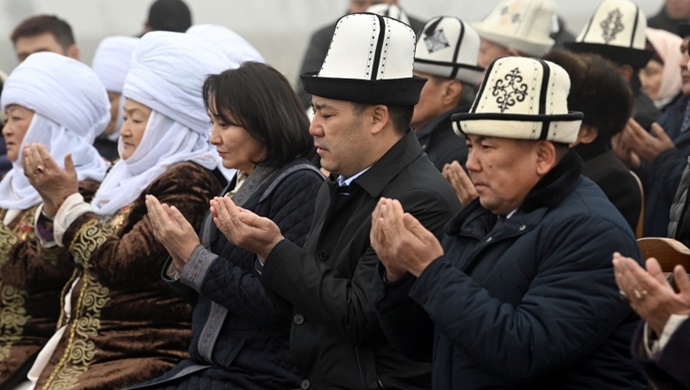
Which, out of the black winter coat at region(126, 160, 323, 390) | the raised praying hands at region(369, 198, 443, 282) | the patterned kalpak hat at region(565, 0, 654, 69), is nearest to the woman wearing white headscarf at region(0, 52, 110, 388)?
the black winter coat at region(126, 160, 323, 390)

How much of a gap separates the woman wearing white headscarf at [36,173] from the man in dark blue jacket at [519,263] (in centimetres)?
230

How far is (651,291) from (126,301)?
280cm

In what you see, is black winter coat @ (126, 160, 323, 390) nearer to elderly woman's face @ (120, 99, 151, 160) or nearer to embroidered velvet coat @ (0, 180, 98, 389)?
elderly woman's face @ (120, 99, 151, 160)

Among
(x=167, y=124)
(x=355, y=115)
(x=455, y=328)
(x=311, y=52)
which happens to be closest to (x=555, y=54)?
(x=355, y=115)

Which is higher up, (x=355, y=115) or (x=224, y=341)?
(x=355, y=115)

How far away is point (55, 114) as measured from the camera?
6.39 m

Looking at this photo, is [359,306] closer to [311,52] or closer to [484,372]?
[484,372]

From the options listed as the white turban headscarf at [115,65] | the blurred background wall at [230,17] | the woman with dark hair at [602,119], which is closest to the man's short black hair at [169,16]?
the white turban headscarf at [115,65]

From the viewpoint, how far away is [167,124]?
5.75 metres

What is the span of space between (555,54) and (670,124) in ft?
4.53

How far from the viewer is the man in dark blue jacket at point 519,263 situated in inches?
141

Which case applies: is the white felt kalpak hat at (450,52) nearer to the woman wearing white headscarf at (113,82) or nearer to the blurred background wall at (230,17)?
the woman wearing white headscarf at (113,82)

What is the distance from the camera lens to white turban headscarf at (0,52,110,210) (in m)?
6.36

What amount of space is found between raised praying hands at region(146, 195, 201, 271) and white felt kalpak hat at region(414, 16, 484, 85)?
72.4 inches
